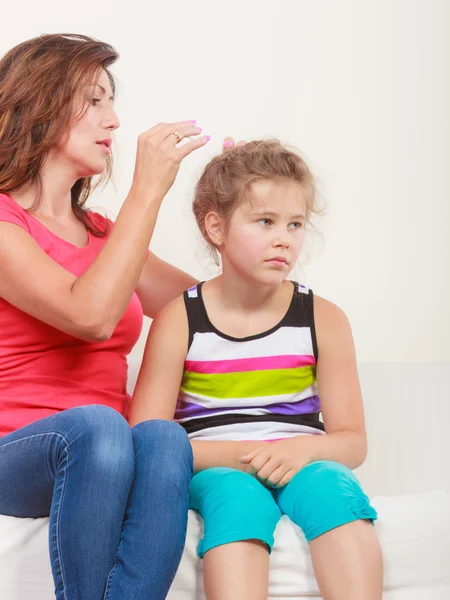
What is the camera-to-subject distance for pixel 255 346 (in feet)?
4.96

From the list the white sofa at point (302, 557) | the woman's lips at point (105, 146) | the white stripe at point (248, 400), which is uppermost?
the woman's lips at point (105, 146)

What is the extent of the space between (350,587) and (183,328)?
1.83ft

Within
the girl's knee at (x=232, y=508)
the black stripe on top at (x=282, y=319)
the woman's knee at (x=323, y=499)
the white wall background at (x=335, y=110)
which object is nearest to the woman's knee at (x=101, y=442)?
the girl's knee at (x=232, y=508)

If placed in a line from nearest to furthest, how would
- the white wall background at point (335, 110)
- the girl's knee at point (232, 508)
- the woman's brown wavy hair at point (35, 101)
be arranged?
the girl's knee at point (232, 508)
the woman's brown wavy hair at point (35, 101)
the white wall background at point (335, 110)

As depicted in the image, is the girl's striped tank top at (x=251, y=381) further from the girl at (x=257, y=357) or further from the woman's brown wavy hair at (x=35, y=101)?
the woman's brown wavy hair at (x=35, y=101)

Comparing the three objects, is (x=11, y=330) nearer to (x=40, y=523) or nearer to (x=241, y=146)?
(x=40, y=523)

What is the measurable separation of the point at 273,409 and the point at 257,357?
0.09m

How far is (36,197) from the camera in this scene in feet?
5.14

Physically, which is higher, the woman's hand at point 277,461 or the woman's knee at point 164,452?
the woman's knee at point 164,452

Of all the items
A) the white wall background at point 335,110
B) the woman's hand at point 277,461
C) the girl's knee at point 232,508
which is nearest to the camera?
the girl's knee at point 232,508

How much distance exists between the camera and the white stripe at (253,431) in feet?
4.77

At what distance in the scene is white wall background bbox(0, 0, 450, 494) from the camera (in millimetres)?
2311

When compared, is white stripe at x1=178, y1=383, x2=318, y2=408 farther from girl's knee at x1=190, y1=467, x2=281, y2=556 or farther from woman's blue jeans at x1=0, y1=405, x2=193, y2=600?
woman's blue jeans at x1=0, y1=405, x2=193, y2=600

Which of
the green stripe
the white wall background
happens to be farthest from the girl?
the white wall background
